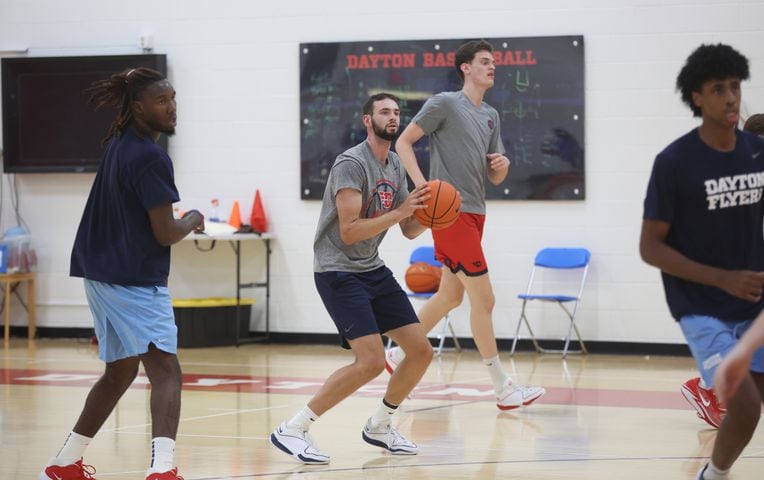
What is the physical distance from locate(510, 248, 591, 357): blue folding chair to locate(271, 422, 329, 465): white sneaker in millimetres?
5347

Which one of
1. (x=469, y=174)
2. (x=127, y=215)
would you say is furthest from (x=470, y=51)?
(x=127, y=215)

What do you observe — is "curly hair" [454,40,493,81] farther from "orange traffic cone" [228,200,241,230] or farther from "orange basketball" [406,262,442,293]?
"orange traffic cone" [228,200,241,230]

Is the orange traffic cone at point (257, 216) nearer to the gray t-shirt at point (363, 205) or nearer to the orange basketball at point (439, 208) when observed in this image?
the gray t-shirt at point (363, 205)

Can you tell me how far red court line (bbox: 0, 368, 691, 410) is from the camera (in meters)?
7.94

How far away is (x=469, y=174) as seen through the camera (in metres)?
7.26

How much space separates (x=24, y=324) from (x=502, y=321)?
546 centimetres

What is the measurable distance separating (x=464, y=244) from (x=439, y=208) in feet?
5.41

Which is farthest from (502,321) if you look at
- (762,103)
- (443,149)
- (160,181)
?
(160,181)

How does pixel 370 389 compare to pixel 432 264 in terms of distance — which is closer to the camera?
pixel 370 389

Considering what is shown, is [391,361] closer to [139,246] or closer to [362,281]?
[362,281]

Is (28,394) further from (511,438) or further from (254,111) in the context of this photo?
(254,111)

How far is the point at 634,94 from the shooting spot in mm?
11039

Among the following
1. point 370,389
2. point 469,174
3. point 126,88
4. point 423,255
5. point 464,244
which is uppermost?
point 126,88

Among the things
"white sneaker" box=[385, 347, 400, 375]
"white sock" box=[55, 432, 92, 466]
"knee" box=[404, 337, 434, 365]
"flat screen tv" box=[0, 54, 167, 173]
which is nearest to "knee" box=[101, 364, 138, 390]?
"white sock" box=[55, 432, 92, 466]
